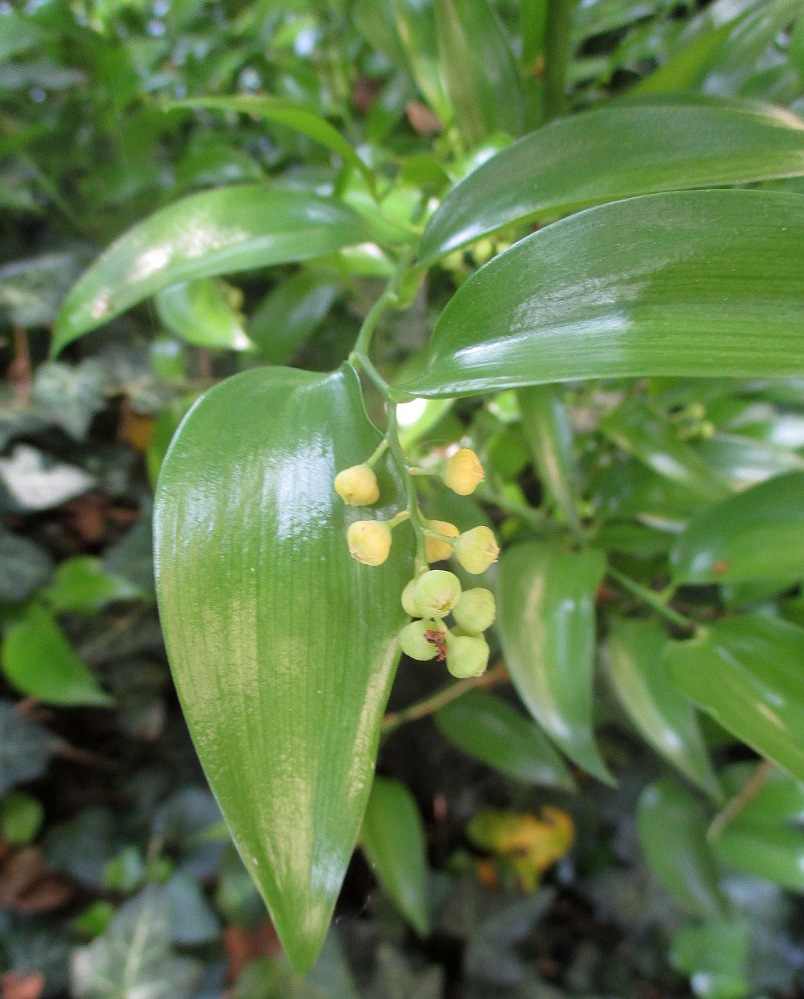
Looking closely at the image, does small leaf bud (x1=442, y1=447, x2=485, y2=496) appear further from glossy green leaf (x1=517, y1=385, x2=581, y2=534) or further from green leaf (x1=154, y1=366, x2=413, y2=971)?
glossy green leaf (x1=517, y1=385, x2=581, y2=534)

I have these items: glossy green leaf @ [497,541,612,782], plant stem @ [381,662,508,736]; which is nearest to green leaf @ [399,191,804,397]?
glossy green leaf @ [497,541,612,782]

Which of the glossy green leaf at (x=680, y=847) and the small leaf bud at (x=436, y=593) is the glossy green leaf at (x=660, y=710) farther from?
the small leaf bud at (x=436, y=593)

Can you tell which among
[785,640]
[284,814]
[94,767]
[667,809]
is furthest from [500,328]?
[94,767]

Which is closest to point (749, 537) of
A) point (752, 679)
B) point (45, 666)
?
point (752, 679)

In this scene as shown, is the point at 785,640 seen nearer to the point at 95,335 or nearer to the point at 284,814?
the point at 284,814

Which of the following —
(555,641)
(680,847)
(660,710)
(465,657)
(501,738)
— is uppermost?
(465,657)

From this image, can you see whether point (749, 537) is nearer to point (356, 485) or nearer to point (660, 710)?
point (660, 710)
